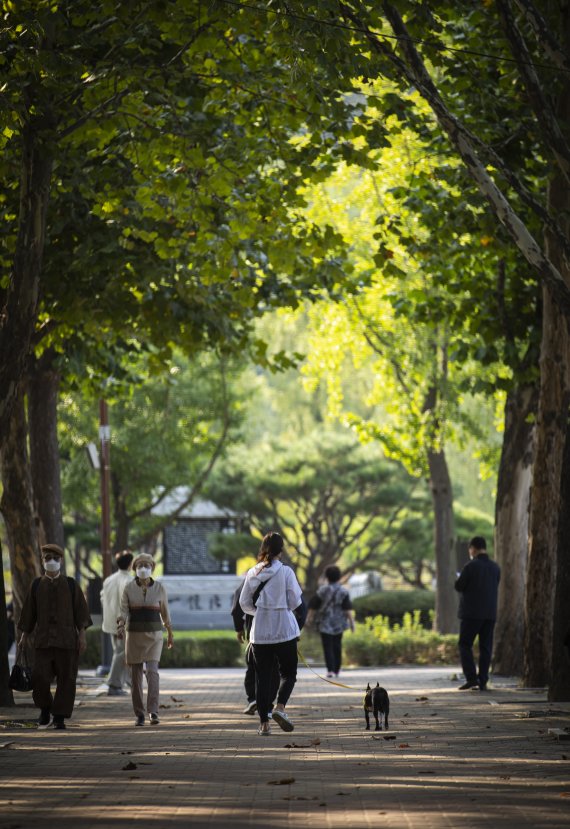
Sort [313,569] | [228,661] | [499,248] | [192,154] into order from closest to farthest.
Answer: [192,154], [499,248], [228,661], [313,569]

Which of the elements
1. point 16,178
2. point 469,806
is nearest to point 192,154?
point 16,178

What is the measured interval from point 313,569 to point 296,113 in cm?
2610

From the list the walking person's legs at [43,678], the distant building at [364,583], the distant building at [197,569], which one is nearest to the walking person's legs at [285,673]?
the walking person's legs at [43,678]

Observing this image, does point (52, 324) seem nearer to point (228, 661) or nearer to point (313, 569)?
point (228, 661)

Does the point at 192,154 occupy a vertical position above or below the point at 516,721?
above

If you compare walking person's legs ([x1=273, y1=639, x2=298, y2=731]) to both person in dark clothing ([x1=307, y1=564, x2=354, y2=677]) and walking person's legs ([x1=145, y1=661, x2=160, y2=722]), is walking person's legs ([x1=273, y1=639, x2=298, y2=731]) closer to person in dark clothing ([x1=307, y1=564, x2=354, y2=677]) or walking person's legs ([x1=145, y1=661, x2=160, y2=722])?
walking person's legs ([x1=145, y1=661, x2=160, y2=722])

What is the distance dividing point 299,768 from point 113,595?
9.34 m

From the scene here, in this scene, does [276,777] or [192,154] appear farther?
[192,154]

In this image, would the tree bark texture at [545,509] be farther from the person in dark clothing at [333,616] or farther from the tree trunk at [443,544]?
the tree trunk at [443,544]

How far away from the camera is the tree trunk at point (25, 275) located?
50.1ft

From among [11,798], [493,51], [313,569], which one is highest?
[493,51]

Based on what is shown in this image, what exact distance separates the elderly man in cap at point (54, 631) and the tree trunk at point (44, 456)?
7874mm

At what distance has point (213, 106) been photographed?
17.9 metres

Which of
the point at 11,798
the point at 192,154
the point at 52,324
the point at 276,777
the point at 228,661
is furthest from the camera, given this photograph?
the point at 228,661
